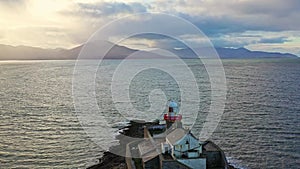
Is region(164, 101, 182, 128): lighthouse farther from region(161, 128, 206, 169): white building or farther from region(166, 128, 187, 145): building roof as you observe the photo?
region(161, 128, 206, 169): white building

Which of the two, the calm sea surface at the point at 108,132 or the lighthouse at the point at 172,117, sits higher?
the lighthouse at the point at 172,117

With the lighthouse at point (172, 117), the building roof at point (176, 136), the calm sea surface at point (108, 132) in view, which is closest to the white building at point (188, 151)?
the building roof at point (176, 136)

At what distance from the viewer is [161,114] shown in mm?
45188

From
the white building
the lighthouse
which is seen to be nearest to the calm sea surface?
the lighthouse

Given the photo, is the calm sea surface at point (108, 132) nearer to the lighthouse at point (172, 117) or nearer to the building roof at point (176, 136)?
the lighthouse at point (172, 117)

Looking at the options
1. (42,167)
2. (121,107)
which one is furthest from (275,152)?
(121,107)

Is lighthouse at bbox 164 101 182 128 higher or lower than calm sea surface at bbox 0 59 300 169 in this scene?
higher

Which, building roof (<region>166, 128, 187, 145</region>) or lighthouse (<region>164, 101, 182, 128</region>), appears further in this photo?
lighthouse (<region>164, 101, 182, 128</region>)

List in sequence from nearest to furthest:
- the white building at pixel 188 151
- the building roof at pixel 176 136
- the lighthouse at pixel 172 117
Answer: the white building at pixel 188 151 < the building roof at pixel 176 136 < the lighthouse at pixel 172 117

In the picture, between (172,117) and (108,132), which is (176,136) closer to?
(172,117)

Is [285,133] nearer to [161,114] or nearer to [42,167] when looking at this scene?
[161,114]

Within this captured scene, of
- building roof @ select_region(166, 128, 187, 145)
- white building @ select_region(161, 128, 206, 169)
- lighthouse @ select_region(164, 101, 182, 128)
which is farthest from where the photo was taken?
lighthouse @ select_region(164, 101, 182, 128)

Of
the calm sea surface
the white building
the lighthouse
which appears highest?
the lighthouse

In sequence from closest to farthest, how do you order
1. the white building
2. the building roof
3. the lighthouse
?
the white building < the building roof < the lighthouse
